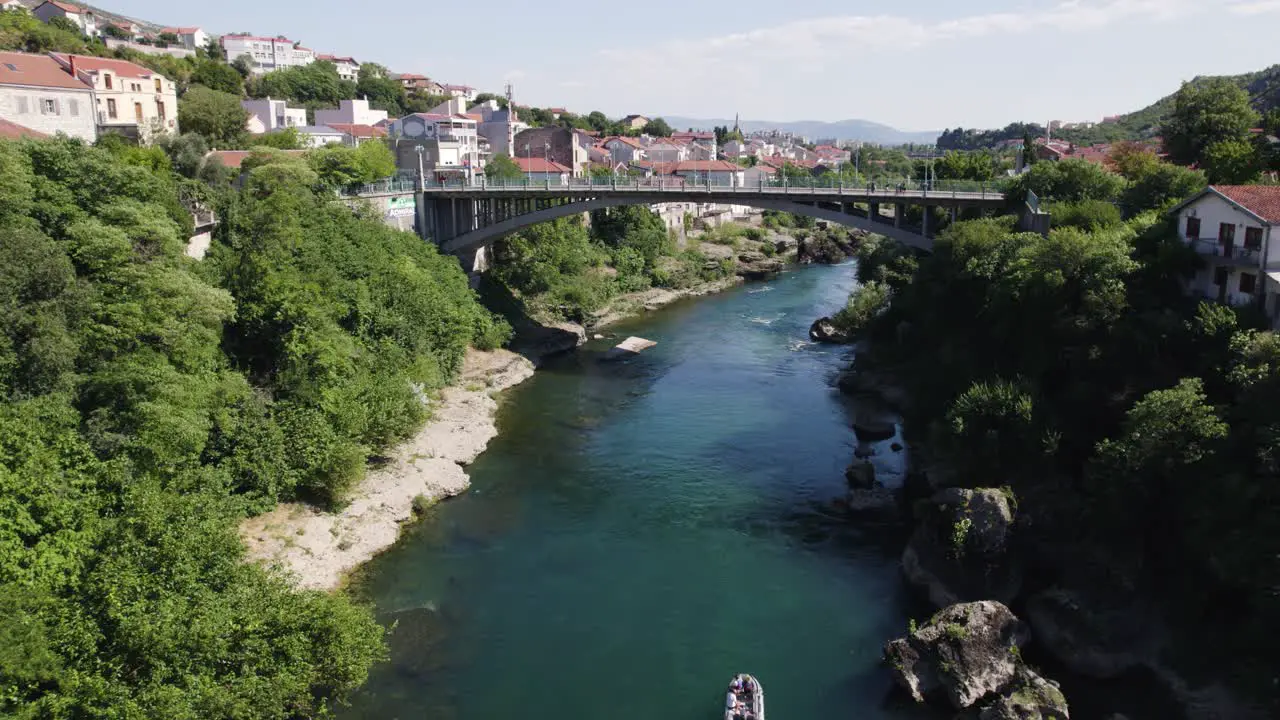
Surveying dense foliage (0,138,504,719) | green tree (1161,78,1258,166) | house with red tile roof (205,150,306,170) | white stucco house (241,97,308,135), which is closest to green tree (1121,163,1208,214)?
green tree (1161,78,1258,166)

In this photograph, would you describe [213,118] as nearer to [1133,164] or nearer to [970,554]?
[970,554]

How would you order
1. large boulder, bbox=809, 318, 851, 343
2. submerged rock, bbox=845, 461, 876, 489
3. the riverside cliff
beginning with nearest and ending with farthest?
the riverside cliff → submerged rock, bbox=845, 461, 876, 489 → large boulder, bbox=809, 318, 851, 343

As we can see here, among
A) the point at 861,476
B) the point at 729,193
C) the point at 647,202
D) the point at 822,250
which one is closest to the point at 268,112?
the point at 647,202

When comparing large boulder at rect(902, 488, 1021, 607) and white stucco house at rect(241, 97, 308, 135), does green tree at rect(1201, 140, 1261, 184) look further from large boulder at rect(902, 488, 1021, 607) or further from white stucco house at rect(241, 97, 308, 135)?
white stucco house at rect(241, 97, 308, 135)

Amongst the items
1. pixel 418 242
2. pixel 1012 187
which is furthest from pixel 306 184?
pixel 1012 187

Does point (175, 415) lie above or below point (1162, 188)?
below

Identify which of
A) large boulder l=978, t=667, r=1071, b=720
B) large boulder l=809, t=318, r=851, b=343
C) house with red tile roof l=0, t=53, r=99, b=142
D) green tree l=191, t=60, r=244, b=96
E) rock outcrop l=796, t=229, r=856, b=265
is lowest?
large boulder l=978, t=667, r=1071, b=720

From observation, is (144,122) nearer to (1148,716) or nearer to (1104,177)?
(1104,177)
